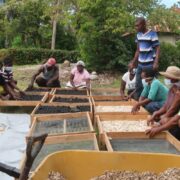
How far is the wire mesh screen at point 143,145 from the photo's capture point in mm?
3406

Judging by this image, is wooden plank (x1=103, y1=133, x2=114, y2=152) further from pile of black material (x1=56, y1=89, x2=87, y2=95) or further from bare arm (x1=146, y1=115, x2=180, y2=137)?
pile of black material (x1=56, y1=89, x2=87, y2=95)

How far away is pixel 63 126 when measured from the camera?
4.36 metres

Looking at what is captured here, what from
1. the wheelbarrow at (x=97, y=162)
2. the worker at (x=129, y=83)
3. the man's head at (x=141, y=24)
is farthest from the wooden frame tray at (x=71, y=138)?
the worker at (x=129, y=83)

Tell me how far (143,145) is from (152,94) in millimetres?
1639

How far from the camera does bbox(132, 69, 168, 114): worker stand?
16.6 feet

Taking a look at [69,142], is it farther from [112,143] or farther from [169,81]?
[169,81]

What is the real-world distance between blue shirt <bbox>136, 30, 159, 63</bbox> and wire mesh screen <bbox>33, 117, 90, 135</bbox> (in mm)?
1645

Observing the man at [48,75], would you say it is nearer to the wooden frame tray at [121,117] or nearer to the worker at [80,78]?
the worker at [80,78]

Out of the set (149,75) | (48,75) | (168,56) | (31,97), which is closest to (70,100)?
(31,97)

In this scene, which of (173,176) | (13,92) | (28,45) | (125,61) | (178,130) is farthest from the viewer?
(28,45)

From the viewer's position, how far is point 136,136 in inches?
148

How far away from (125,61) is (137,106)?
27.4 ft


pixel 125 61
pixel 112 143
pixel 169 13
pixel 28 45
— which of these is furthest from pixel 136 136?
pixel 28 45

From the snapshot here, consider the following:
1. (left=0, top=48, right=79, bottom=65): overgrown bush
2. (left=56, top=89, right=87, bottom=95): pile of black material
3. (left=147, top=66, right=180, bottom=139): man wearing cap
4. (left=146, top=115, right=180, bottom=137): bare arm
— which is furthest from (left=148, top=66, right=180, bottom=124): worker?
(left=0, top=48, right=79, bottom=65): overgrown bush
